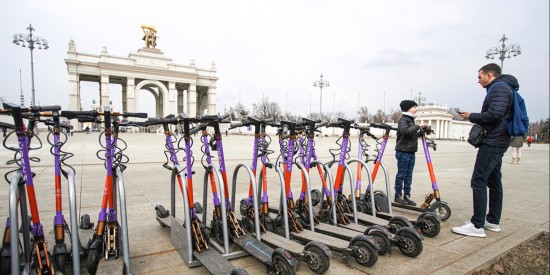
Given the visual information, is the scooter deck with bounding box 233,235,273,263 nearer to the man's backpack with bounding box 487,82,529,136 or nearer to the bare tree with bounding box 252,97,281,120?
the man's backpack with bounding box 487,82,529,136

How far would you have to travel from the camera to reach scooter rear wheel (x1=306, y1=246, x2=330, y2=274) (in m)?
2.88

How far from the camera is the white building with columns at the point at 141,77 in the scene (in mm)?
58562

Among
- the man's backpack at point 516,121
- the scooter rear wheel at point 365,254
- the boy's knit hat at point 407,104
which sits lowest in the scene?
the scooter rear wheel at point 365,254

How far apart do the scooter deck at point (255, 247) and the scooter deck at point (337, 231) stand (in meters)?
0.86

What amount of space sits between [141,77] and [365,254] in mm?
67486

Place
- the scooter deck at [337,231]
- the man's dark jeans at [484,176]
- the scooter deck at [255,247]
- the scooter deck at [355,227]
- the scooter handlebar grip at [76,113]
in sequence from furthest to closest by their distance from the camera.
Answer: the man's dark jeans at [484,176] < the scooter deck at [355,227] < the scooter deck at [337,231] < the scooter deck at [255,247] < the scooter handlebar grip at [76,113]

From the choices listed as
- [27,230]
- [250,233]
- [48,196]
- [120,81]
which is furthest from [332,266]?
[120,81]

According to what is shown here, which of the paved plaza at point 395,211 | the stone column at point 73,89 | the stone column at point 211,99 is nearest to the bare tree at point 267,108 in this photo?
the stone column at point 211,99

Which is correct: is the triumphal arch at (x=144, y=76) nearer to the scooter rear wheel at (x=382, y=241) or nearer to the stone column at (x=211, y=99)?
the stone column at (x=211, y=99)

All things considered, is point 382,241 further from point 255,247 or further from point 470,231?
point 470,231

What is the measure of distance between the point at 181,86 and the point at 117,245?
73926mm

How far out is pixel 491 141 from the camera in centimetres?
410

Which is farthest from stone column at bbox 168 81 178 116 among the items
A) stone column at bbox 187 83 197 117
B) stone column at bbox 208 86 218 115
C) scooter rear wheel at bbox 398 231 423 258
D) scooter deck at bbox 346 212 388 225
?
scooter rear wheel at bbox 398 231 423 258

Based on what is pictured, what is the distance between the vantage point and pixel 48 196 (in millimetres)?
5859
